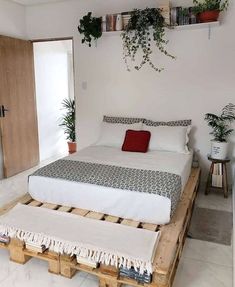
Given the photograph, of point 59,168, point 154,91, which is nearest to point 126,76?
point 154,91

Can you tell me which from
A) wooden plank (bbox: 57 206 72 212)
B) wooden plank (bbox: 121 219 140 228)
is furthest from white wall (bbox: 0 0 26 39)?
wooden plank (bbox: 121 219 140 228)

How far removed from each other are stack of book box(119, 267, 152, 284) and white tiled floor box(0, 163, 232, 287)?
0.94 feet

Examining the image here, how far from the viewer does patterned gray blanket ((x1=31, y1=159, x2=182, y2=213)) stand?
211cm

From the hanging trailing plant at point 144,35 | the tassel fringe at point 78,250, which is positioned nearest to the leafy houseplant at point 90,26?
the hanging trailing plant at point 144,35

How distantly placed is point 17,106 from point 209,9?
2949 millimetres

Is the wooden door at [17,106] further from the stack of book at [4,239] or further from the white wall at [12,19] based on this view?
the stack of book at [4,239]

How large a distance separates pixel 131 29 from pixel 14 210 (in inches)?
102

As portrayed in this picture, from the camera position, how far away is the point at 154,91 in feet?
12.0

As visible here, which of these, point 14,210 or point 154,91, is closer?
point 14,210

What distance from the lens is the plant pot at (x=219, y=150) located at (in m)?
3.17

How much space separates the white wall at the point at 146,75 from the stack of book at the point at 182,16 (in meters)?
0.15

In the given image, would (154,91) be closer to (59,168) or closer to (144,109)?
(144,109)

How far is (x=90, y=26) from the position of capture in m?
3.56

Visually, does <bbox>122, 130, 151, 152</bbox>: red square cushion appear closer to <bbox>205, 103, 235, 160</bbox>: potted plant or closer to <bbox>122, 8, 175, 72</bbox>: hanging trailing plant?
<bbox>205, 103, 235, 160</bbox>: potted plant
